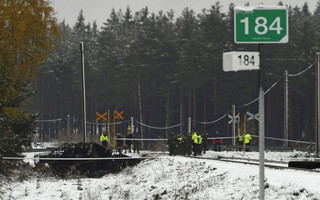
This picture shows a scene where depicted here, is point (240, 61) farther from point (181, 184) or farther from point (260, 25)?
point (181, 184)

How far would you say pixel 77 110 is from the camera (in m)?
124

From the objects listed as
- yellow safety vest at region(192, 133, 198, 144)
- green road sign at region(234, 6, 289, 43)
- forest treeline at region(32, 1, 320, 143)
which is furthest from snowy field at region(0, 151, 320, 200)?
forest treeline at region(32, 1, 320, 143)

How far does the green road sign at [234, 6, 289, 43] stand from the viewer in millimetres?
10172

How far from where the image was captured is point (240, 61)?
33.1ft

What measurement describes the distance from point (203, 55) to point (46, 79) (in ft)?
177

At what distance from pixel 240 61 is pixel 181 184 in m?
10.2

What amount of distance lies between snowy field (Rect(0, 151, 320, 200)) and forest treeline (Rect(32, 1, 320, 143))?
43.8m

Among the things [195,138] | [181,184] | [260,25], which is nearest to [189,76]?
[195,138]

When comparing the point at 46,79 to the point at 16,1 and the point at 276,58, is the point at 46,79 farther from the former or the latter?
the point at 16,1

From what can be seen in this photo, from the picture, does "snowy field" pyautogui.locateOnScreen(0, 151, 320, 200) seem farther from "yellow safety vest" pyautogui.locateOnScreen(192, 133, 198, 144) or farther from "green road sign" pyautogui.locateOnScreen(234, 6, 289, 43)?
"yellow safety vest" pyautogui.locateOnScreen(192, 133, 198, 144)

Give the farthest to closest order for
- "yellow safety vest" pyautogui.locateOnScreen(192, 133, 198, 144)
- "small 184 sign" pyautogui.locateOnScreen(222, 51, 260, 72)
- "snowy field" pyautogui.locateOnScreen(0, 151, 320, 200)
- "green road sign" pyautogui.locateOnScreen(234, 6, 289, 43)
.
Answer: "yellow safety vest" pyautogui.locateOnScreen(192, 133, 198, 144) → "snowy field" pyautogui.locateOnScreen(0, 151, 320, 200) → "green road sign" pyautogui.locateOnScreen(234, 6, 289, 43) → "small 184 sign" pyautogui.locateOnScreen(222, 51, 260, 72)

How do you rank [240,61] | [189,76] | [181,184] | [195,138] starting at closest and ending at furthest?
1. [240,61]
2. [181,184]
3. [195,138]
4. [189,76]

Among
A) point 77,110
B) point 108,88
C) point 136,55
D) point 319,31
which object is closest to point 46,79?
point 77,110

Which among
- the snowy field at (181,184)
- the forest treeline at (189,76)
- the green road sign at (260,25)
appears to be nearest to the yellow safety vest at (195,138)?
the snowy field at (181,184)
